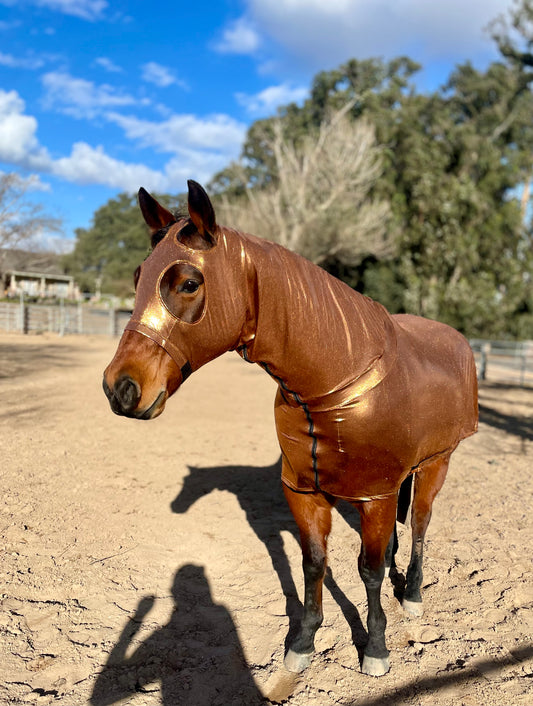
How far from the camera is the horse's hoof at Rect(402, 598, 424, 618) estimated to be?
2.80m

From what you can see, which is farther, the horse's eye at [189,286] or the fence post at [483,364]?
the fence post at [483,364]

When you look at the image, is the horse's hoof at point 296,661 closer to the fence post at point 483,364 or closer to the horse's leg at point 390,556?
the horse's leg at point 390,556

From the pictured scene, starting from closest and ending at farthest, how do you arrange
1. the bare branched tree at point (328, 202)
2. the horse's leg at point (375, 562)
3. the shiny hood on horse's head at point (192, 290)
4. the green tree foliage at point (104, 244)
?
the shiny hood on horse's head at point (192, 290) < the horse's leg at point (375, 562) < the bare branched tree at point (328, 202) < the green tree foliage at point (104, 244)

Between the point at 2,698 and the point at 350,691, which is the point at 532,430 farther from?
the point at 2,698

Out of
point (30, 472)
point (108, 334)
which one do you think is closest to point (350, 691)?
point (30, 472)

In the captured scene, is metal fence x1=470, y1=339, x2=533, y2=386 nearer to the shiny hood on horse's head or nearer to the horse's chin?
the shiny hood on horse's head

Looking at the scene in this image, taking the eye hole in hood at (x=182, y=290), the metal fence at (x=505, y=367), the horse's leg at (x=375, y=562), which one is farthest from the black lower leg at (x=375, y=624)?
the metal fence at (x=505, y=367)

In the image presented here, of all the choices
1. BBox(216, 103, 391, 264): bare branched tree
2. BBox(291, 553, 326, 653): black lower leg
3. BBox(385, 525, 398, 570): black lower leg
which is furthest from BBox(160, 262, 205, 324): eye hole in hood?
BBox(216, 103, 391, 264): bare branched tree

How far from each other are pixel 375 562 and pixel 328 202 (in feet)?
70.5

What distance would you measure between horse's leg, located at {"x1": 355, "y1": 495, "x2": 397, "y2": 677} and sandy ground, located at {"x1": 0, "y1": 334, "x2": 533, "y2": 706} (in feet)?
0.31

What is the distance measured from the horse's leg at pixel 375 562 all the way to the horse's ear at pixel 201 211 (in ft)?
4.27

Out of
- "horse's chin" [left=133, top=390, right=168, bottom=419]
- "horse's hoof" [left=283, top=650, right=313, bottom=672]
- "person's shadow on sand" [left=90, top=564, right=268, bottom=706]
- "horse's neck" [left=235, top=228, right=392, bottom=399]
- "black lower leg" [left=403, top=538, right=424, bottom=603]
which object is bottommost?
"person's shadow on sand" [left=90, top=564, right=268, bottom=706]

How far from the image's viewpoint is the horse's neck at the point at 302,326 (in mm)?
1760

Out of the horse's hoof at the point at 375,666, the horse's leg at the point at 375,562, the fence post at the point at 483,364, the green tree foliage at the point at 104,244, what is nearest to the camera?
the horse's leg at the point at 375,562
